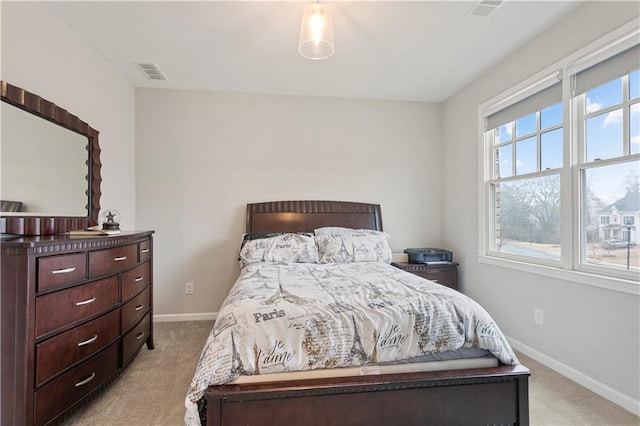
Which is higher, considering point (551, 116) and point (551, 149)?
point (551, 116)

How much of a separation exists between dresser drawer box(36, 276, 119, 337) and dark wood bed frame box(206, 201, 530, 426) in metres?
0.93

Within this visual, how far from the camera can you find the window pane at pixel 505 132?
3.03 meters

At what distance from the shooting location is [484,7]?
2160 millimetres

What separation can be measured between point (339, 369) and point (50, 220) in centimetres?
208

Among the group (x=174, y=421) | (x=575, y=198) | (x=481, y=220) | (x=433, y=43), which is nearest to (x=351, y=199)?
(x=481, y=220)

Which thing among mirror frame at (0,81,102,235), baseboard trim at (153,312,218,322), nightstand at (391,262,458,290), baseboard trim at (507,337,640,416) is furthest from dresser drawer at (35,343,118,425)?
baseboard trim at (507,337,640,416)

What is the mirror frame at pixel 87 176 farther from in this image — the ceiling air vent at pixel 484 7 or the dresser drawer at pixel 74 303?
the ceiling air vent at pixel 484 7

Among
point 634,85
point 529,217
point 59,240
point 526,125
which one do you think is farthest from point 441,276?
point 59,240

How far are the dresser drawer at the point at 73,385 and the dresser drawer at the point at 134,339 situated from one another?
0.35 feet

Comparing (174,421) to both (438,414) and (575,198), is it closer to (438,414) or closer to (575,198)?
(438,414)

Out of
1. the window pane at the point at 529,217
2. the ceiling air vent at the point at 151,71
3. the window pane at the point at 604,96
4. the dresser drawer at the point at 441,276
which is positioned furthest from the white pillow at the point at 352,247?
the ceiling air vent at the point at 151,71

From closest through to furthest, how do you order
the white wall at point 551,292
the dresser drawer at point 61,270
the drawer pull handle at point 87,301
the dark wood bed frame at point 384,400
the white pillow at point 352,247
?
1. the dark wood bed frame at point 384,400
2. the dresser drawer at point 61,270
3. the drawer pull handle at point 87,301
4. the white wall at point 551,292
5. the white pillow at point 352,247

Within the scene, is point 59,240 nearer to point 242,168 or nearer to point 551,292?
point 242,168

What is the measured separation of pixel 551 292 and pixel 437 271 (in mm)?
1170
